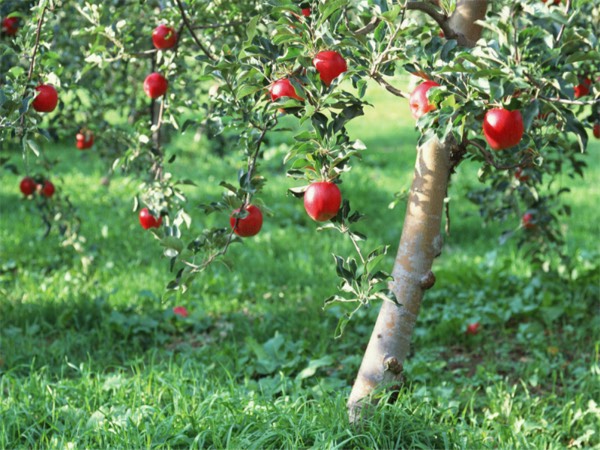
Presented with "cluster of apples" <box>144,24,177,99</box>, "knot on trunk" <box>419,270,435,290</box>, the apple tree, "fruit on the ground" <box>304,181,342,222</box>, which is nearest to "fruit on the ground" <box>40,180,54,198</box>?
the apple tree

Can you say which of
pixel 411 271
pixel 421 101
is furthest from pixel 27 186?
pixel 421 101

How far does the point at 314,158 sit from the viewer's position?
1.87 m

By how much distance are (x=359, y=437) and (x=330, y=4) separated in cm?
131

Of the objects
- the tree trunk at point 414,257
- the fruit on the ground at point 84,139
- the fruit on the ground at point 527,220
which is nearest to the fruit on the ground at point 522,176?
the fruit on the ground at point 527,220

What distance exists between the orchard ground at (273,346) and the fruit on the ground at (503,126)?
1.02 meters

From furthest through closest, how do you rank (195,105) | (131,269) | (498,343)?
(131,269) < (498,343) < (195,105)

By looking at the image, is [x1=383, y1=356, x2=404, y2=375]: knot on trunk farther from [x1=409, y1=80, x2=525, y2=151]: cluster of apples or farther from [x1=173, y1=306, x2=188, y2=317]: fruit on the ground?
[x1=173, y1=306, x2=188, y2=317]: fruit on the ground

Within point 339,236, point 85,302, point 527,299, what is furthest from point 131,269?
point 527,299

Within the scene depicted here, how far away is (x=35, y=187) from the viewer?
3.91m

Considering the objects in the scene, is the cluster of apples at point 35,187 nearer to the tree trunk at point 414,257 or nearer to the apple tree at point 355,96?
the apple tree at point 355,96

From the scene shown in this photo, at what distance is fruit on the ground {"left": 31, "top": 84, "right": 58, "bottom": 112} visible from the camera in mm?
2172

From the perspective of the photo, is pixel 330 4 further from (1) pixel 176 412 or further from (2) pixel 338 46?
(1) pixel 176 412

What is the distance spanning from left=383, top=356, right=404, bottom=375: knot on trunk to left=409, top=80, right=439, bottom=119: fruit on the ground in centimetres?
88

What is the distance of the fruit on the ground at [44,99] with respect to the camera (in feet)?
7.13
